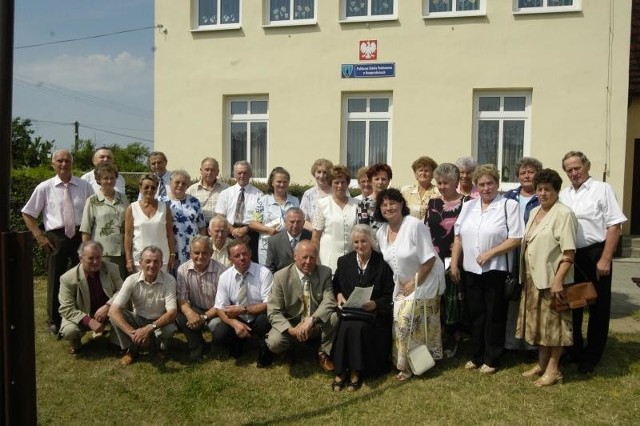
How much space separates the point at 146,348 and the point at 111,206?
59.9 inches

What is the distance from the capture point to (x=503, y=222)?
16.9 feet

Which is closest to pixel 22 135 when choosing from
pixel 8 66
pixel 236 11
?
pixel 236 11

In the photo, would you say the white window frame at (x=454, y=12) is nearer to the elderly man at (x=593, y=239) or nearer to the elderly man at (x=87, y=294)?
the elderly man at (x=593, y=239)

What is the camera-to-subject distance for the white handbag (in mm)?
5246

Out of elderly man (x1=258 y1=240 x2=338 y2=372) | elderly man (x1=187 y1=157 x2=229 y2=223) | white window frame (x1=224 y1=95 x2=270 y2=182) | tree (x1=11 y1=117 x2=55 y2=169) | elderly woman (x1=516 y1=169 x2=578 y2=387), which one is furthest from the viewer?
tree (x1=11 y1=117 x2=55 y2=169)

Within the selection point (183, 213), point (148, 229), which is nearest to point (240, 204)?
point (183, 213)

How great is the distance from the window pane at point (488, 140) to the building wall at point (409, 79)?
39 cm

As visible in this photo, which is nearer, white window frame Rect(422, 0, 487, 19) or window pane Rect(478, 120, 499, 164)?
white window frame Rect(422, 0, 487, 19)

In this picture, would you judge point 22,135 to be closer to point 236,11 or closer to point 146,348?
point 236,11

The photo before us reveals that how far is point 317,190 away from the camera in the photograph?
6523 mm

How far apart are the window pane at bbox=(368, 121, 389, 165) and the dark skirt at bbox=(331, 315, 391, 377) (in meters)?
7.45

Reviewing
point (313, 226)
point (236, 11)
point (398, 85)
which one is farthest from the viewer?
point (236, 11)

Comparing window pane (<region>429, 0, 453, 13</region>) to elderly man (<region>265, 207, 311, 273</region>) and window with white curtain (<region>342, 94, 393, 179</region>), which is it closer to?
window with white curtain (<region>342, 94, 393, 179</region>)

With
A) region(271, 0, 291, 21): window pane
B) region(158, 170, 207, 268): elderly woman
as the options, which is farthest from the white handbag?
region(271, 0, 291, 21): window pane
